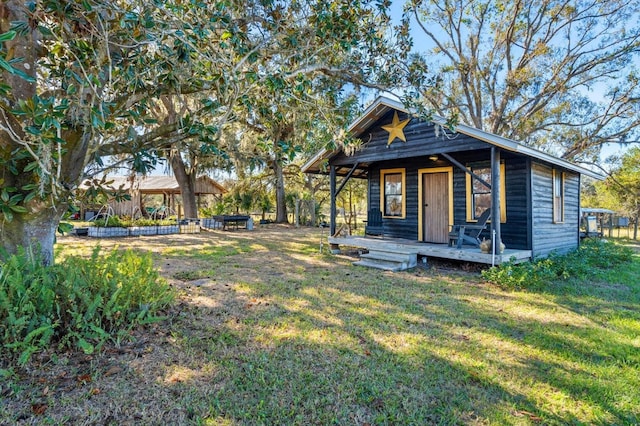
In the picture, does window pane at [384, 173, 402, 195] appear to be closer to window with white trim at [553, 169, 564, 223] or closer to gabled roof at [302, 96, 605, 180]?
gabled roof at [302, 96, 605, 180]

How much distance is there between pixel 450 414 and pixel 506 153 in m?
7.65

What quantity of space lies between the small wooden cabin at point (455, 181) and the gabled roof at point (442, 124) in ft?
0.07

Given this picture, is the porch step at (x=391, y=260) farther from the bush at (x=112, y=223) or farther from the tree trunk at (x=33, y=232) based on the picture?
the bush at (x=112, y=223)

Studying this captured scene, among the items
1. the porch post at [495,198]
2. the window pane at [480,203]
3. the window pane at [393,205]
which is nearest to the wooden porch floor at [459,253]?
the porch post at [495,198]

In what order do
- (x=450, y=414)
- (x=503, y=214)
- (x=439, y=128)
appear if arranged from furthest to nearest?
(x=503, y=214), (x=439, y=128), (x=450, y=414)

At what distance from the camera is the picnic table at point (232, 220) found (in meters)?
17.3

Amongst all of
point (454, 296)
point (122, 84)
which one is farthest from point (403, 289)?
point (122, 84)

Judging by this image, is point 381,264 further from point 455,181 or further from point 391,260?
point 455,181

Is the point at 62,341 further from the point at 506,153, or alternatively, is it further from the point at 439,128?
the point at 506,153

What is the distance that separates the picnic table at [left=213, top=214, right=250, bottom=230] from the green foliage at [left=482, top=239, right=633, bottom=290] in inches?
513

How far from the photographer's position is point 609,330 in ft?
13.5

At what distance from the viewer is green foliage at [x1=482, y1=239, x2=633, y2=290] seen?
6223mm

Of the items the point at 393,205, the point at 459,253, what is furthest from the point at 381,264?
the point at 393,205

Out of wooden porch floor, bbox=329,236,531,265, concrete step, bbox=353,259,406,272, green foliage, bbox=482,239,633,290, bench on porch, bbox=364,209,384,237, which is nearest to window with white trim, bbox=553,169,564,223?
green foliage, bbox=482,239,633,290
